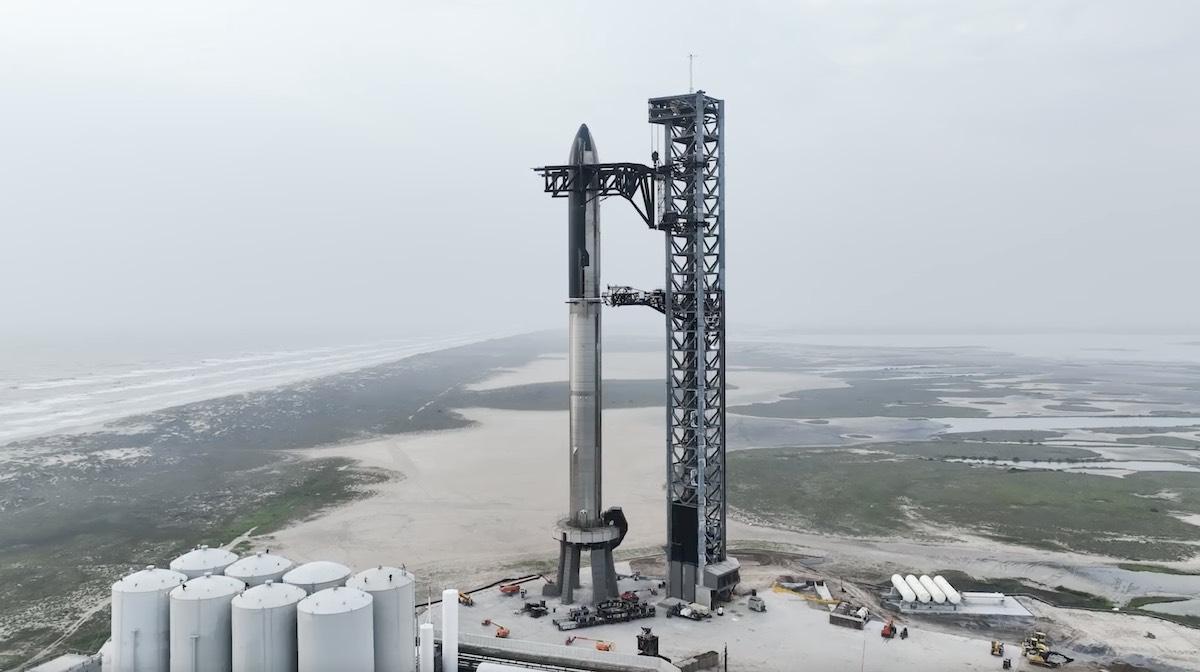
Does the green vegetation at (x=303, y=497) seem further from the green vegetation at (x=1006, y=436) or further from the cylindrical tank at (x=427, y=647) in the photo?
the green vegetation at (x=1006, y=436)

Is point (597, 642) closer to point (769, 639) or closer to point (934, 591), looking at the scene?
point (769, 639)

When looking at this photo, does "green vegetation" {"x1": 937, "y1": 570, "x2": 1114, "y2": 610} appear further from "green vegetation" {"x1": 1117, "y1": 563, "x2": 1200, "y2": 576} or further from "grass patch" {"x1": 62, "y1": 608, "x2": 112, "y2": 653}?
"grass patch" {"x1": 62, "y1": 608, "x2": 112, "y2": 653}

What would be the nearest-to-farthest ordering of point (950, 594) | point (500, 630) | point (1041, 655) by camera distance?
point (1041, 655) < point (500, 630) < point (950, 594)

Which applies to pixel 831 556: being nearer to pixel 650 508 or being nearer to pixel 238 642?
pixel 650 508

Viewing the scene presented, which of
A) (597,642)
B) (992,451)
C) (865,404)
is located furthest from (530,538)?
(865,404)

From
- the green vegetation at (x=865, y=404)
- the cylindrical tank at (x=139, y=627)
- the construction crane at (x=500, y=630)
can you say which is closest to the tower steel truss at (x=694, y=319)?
the construction crane at (x=500, y=630)

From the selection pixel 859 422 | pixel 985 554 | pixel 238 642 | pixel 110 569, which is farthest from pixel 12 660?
pixel 859 422

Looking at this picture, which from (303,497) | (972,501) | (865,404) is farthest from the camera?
Result: (865,404)
